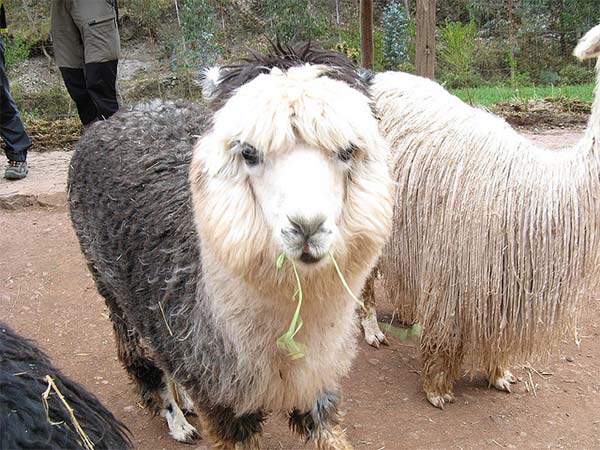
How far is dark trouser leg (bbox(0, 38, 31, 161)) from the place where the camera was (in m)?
5.80

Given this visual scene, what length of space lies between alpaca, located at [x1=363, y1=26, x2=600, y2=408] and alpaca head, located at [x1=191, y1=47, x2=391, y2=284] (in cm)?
119

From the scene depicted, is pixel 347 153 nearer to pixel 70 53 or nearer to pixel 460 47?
pixel 70 53

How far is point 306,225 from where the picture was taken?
5.43 feet

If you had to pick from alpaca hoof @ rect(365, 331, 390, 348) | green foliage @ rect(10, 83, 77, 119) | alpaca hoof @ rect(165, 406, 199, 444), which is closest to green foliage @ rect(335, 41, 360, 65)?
alpaca hoof @ rect(365, 331, 390, 348)

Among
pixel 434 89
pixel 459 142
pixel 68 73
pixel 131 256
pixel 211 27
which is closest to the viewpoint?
pixel 131 256

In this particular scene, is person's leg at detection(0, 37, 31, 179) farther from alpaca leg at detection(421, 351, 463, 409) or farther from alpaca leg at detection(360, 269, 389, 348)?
alpaca leg at detection(421, 351, 463, 409)

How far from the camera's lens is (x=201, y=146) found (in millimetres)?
2068

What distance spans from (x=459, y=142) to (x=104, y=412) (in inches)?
83.5

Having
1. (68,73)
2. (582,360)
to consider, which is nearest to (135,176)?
(582,360)

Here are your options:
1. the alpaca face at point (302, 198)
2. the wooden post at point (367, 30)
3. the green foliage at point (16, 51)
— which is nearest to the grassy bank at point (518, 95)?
the wooden post at point (367, 30)

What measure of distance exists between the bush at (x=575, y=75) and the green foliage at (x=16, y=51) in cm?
1056

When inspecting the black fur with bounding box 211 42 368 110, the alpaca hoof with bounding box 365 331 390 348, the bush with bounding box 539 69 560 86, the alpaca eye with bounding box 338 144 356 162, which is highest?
the black fur with bounding box 211 42 368 110

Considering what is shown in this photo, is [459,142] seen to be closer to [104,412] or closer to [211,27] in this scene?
[104,412]

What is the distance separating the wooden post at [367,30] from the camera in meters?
5.72
